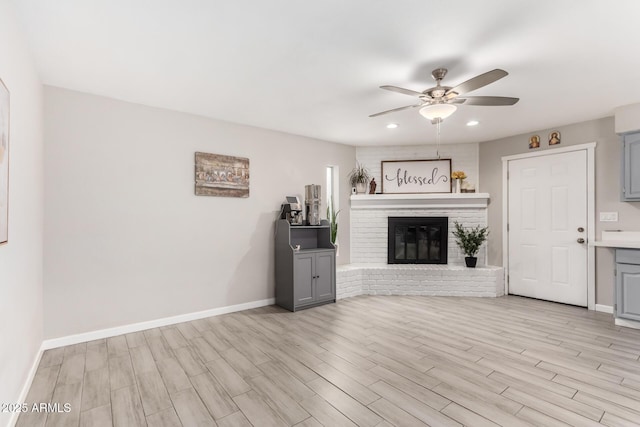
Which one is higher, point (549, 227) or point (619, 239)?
point (549, 227)

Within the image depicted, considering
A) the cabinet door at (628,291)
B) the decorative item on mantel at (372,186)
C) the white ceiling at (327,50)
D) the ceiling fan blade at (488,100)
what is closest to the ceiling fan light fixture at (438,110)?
the ceiling fan blade at (488,100)

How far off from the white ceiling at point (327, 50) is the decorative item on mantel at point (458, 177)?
1.56 meters

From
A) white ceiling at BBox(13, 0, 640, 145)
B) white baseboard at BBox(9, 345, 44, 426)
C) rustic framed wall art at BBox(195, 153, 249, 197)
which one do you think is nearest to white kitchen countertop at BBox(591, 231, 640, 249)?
white ceiling at BBox(13, 0, 640, 145)

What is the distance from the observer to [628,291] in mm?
3457

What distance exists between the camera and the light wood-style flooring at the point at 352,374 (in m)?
1.95

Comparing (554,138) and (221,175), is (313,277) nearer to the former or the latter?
(221,175)

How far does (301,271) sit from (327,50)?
2694 millimetres

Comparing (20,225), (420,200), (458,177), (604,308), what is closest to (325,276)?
(420,200)

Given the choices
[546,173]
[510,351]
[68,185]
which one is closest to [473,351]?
[510,351]

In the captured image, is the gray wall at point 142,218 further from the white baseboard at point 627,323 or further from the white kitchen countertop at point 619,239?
the white baseboard at point 627,323

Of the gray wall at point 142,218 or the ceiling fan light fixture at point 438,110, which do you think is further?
the gray wall at point 142,218

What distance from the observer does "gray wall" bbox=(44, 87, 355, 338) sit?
300cm

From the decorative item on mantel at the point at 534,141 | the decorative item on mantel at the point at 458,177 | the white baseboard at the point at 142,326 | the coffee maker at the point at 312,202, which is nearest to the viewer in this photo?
the white baseboard at the point at 142,326

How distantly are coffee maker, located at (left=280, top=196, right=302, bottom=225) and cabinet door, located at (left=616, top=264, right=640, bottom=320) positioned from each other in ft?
12.7
